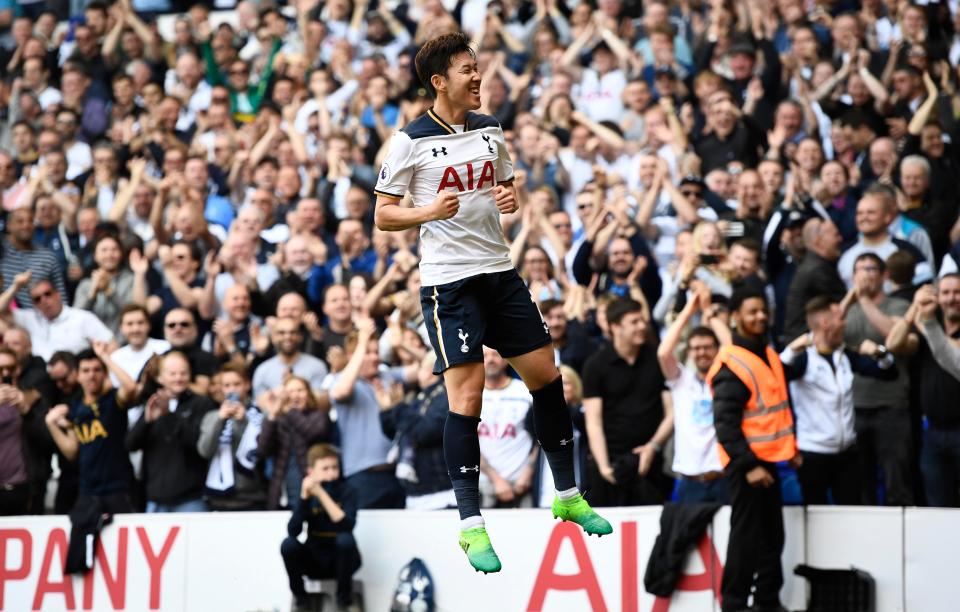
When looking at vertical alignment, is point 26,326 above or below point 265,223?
below

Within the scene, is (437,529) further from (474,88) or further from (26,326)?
(26,326)

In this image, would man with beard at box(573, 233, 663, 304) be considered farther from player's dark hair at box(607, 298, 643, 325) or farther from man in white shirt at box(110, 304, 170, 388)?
man in white shirt at box(110, 304, 170, 388)

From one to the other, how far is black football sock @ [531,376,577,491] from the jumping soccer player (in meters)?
0.05

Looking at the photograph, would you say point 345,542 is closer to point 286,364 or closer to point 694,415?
point 286,364

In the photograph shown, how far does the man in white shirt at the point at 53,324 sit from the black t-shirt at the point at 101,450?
1.94 m

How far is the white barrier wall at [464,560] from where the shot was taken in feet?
32.1

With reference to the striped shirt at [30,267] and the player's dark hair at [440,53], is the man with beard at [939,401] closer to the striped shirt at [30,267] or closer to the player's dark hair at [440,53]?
the player's dark hair at [440,53]

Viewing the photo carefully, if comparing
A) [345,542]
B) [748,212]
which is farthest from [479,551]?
[748,212]

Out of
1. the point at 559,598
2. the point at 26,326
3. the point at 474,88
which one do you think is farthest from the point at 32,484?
the point at 474,88

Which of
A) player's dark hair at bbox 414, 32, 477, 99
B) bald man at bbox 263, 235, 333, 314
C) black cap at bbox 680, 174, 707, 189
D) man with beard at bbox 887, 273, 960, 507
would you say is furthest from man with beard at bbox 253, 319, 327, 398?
player's dark hair at bbox 414, 32, 477, 99

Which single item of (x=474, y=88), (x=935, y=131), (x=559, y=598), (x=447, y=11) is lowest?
(x=559, y=598)

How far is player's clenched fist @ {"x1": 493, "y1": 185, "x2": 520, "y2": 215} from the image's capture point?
7.65 metres

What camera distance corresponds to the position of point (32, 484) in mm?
12906

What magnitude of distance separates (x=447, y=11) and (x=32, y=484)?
28.4 feet
